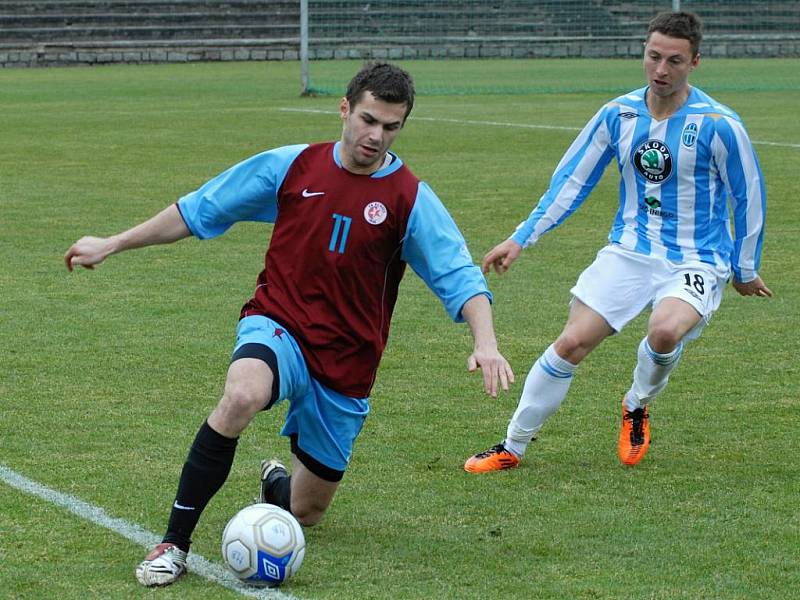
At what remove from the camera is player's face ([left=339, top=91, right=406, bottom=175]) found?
4.79m

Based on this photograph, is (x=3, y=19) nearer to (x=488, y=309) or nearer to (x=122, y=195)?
(x=122, y=195)

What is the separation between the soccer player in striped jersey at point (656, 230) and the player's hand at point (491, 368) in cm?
140

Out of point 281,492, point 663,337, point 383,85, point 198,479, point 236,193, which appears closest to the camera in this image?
point 198,479

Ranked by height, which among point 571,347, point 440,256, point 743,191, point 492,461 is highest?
point 440,256

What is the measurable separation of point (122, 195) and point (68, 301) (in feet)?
16.4

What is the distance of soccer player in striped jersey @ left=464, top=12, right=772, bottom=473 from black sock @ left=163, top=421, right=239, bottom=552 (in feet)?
5.24

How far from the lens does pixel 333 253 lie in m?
4.89

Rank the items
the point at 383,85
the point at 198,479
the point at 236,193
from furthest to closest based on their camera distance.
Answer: the point at 236,193
the point at 383,85
the point at 198,479

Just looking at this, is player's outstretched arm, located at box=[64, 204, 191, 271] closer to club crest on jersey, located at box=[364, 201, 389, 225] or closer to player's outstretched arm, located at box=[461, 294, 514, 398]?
club crest on jersey, located at box=[364, 201, 389, 225]

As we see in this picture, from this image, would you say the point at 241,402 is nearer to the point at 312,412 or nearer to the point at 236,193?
the point at 312,412

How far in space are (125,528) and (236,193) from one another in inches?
47.9

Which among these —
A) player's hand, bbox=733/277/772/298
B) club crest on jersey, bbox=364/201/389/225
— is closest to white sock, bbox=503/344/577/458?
player's hand, bbox=733/277/772/298

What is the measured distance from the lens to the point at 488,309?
4746mm

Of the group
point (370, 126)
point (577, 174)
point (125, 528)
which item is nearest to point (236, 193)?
point (370, 126)
